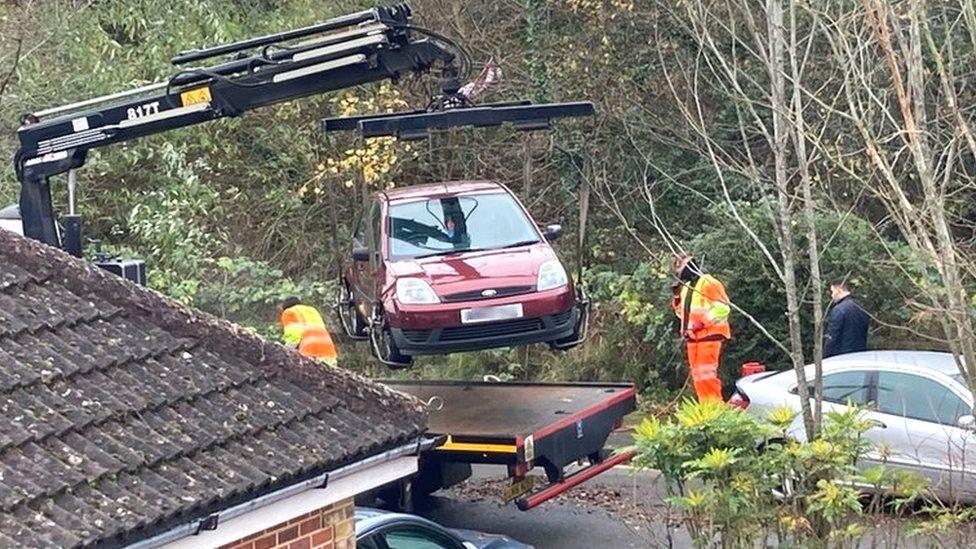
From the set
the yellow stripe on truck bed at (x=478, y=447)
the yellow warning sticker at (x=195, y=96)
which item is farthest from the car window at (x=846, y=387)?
the yellow warning sticker at (x=195, y=96)

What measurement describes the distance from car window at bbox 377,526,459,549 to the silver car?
359 cm

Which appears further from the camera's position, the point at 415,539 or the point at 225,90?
the point at 225,90

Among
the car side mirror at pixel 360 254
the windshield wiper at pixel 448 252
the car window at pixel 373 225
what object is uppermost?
the car window at pixel 373 225

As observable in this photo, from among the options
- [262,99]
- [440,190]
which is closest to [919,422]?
[440,190]

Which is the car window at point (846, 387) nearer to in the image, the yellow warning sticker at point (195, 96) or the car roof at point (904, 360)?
the car roof at point (904, 360)

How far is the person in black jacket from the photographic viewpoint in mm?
13867

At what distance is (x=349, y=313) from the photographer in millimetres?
13734

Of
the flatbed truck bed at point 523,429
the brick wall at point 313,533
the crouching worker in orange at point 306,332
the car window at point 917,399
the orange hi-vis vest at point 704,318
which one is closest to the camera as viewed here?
the brick wall at point 313,533

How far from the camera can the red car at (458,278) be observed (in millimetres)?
11406

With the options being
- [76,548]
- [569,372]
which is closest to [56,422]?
[76,548]

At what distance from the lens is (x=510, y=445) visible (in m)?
9.84

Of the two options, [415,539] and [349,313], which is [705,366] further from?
[415,539]

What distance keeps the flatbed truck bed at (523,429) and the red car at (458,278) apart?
0.50 m

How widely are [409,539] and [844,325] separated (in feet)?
23.8
